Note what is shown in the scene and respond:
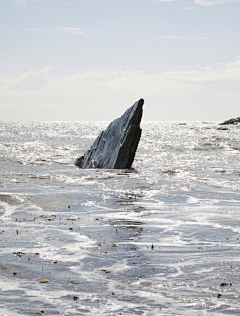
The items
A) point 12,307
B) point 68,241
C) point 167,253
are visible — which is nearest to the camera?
point 12,307

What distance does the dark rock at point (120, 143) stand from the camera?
808 inches

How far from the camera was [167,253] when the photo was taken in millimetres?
6539

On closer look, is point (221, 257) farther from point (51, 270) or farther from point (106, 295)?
point (51, 270)

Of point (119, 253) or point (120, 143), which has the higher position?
point (120, 143)

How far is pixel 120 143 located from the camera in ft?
68.4

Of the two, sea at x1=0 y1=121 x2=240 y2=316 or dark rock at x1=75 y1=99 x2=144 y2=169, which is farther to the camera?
dark rock at x1=75 y1=99 x2=144 y2=169

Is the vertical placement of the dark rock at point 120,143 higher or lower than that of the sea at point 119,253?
higher

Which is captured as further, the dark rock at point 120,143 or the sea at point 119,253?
the dark rock at point 120,143

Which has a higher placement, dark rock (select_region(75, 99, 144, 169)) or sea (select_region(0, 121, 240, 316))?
dark rock (select_region(75, 99, 144, 169))

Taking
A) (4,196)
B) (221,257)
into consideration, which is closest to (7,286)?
(221,257)

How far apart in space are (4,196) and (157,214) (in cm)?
600

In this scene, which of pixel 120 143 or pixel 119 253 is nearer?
pixel 119 253

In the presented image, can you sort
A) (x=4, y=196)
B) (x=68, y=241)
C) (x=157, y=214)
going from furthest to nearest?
(x=4, y=196) → (x=157, y=214) → (x=68, y=241)

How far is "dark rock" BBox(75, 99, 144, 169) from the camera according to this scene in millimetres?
20531
